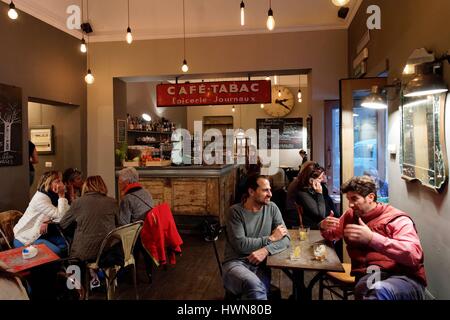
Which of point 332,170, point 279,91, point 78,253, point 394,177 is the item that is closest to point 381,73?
point 394,177

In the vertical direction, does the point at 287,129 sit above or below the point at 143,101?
below

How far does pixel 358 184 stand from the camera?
2229 millimetres

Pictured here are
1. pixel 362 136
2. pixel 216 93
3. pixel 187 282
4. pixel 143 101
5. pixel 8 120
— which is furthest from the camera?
pixel 143 101

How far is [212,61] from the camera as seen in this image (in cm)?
545

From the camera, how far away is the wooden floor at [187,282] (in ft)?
11.0

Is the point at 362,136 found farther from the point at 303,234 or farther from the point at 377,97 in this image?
the point at 303,234

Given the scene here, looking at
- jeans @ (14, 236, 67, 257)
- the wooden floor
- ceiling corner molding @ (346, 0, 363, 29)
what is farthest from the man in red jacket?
ceiling corner molding @ (346, 0, 363, 29)

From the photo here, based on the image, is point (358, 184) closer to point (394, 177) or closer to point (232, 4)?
point (394, 177)

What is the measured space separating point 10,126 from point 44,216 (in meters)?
1.53

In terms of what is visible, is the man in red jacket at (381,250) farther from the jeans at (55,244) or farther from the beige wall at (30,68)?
the beige wall at (30,68)

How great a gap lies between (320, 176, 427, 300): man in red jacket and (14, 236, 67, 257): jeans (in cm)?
273

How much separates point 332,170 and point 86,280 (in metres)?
3.95

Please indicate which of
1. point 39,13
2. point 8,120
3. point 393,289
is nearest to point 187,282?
point 393,289

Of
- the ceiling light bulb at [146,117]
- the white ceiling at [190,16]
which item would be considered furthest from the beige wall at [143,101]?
the white ceiling at [190,16]
